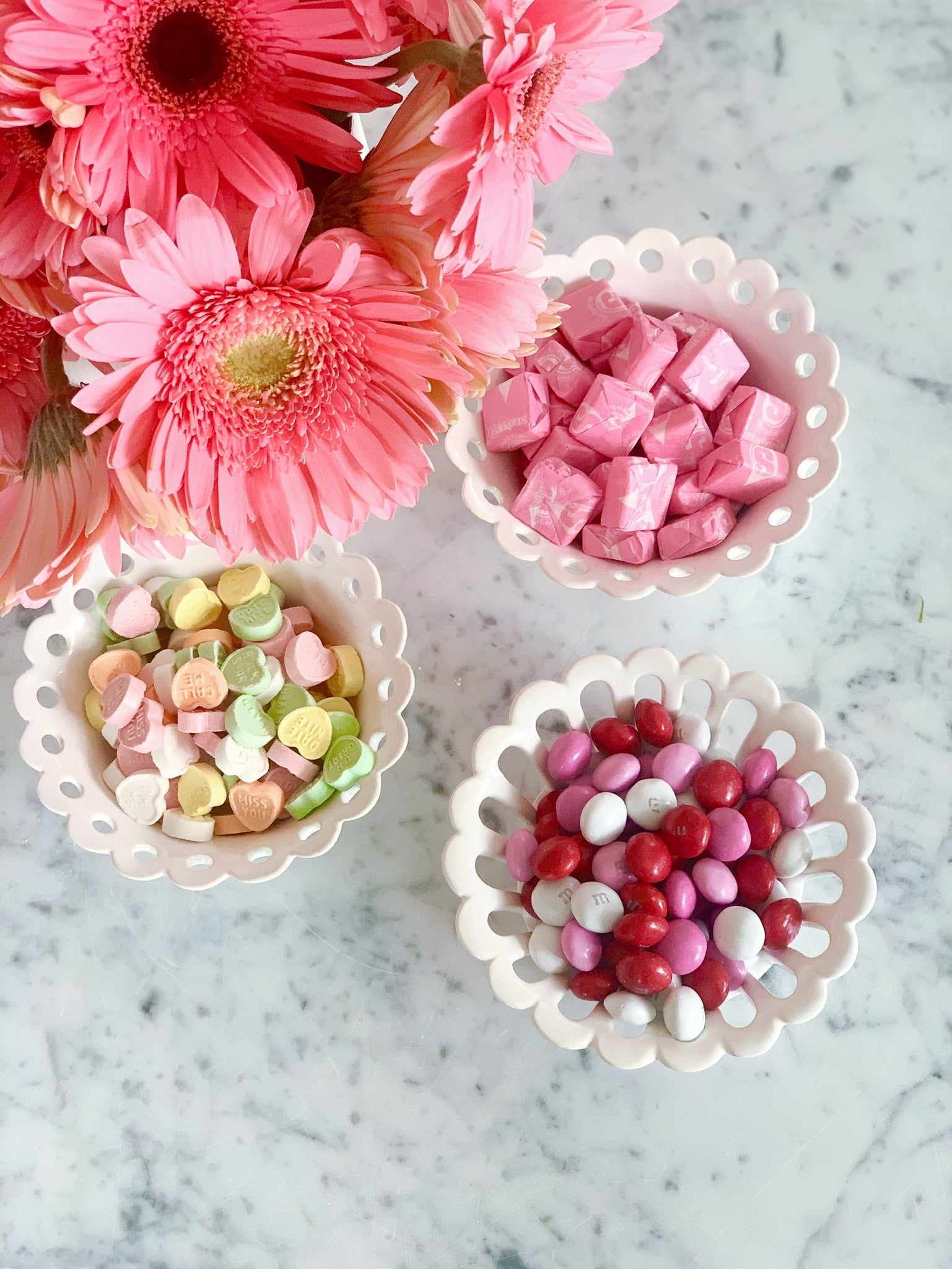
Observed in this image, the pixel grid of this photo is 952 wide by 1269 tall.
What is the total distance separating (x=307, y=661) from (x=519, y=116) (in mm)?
478

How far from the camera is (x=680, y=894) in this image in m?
0.72

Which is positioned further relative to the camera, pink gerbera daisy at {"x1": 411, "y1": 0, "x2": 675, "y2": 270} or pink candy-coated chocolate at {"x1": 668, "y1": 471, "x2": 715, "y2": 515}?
pink candy-coated chocolate at {"x1": 668, "y1": 471, "x2": 715, "y2": 515}

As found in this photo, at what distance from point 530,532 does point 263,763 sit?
26 cm

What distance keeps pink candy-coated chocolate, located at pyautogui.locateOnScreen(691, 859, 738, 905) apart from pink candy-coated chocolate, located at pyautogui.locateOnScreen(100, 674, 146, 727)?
16.3 inches

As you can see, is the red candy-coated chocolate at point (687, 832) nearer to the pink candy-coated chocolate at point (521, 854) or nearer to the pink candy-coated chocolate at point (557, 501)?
the pink candy-coated chocolate at point (521, 854)

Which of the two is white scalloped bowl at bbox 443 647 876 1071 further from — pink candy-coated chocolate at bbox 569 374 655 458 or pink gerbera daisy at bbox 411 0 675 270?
pink gerbera daisy at bbox 411 0 675 270

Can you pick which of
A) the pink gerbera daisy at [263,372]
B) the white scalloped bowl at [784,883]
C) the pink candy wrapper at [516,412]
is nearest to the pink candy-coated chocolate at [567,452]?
the pink candy wrapper at [516,412]

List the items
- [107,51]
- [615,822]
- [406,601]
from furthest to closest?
[406,601]
[615,822]
[107,51]

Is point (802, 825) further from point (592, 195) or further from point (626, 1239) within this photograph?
point (592, 195)

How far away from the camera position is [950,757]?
82 centimetres

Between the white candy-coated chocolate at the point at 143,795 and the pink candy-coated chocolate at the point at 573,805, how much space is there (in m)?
0.29

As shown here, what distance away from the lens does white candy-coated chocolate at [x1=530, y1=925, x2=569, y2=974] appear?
0.72 metres

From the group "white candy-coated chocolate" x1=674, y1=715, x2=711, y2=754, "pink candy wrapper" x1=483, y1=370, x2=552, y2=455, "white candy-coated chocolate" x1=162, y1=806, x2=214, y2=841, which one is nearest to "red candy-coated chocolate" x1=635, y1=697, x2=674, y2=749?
"white candy-coated chocolate" x1=674, y1=715, x2=711, y2=754

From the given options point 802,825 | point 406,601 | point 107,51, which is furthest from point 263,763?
point 107,51
